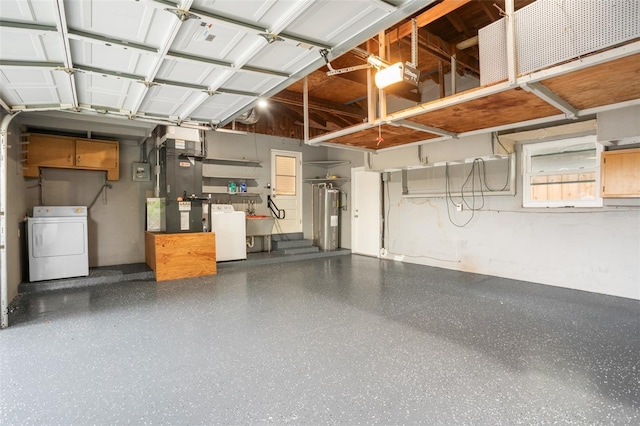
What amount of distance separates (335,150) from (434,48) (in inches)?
164

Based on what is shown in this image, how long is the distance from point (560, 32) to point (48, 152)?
680cm

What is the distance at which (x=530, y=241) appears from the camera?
4785 mm

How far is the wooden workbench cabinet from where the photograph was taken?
5008mm

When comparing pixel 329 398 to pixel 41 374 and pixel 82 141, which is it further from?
pixel 82 141

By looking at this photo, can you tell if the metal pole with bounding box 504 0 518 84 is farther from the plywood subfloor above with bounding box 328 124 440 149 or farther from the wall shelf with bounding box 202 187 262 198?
the wall shelf with bounding box 202 187 262 198

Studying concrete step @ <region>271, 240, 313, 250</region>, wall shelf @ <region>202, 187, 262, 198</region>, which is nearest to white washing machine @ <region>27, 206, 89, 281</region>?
wall shelf @ <region>202, 187, 262, 198</region>

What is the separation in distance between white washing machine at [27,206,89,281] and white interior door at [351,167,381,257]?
541 cm

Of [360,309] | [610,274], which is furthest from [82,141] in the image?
[610,274]

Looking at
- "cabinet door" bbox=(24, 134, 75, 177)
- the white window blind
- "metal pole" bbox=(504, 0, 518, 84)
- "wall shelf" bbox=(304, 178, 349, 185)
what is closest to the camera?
"metal pole" bbox=(504, 0, 518, 84)

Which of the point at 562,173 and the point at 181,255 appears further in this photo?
the point at 181,255

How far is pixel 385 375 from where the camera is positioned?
2.14 meters

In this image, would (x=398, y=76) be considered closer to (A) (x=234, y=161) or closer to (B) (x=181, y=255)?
(B) (x=181, y=255)

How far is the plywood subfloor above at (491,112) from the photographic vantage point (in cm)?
290

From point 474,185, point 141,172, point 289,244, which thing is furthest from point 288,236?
point 474,185
